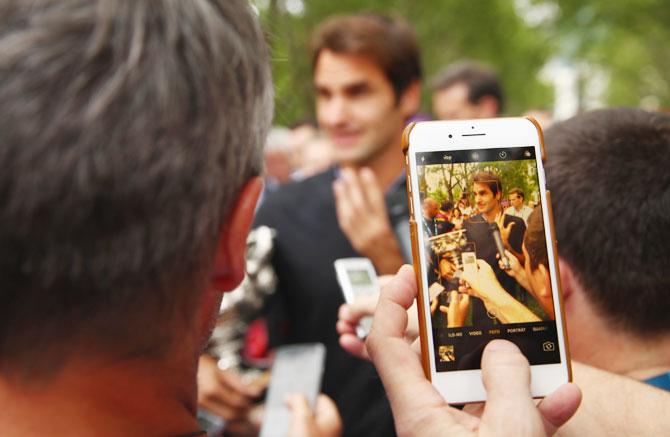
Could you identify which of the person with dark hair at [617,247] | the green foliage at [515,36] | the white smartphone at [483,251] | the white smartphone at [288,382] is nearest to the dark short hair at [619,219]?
the person with dark hair at [617,247]

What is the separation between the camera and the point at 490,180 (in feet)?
5.26

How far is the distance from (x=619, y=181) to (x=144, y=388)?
55.4 inches

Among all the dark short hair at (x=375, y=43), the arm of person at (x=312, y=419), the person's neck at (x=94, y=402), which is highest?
the dark short hair at (x=375, y=43)

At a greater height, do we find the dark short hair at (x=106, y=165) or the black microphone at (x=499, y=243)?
the dark short hair at (x=106, y=165)

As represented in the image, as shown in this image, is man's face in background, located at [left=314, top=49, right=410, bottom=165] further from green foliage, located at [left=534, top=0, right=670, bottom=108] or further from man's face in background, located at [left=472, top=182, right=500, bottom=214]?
green foliage, located at [left=534, top=0, right=670, bottom=108]

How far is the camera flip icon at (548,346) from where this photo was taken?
1514mm

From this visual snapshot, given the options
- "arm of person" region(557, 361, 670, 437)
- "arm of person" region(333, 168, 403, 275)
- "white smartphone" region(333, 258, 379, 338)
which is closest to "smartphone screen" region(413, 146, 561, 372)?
"arm of person" region(557, 361, 670, 437)

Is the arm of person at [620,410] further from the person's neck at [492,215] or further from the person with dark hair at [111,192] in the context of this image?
the person with dark hair at [111,192]

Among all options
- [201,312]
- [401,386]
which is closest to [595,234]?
[401,386]

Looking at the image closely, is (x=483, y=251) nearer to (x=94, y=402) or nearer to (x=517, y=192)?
(x=517, y=192)

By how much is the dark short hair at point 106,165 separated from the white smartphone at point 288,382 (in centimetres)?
183

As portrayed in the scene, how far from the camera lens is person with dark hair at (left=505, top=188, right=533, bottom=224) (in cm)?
158

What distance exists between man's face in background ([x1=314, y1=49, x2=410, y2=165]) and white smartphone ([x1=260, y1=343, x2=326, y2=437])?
51.9 inches

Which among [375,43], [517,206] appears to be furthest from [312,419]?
[375,43]
